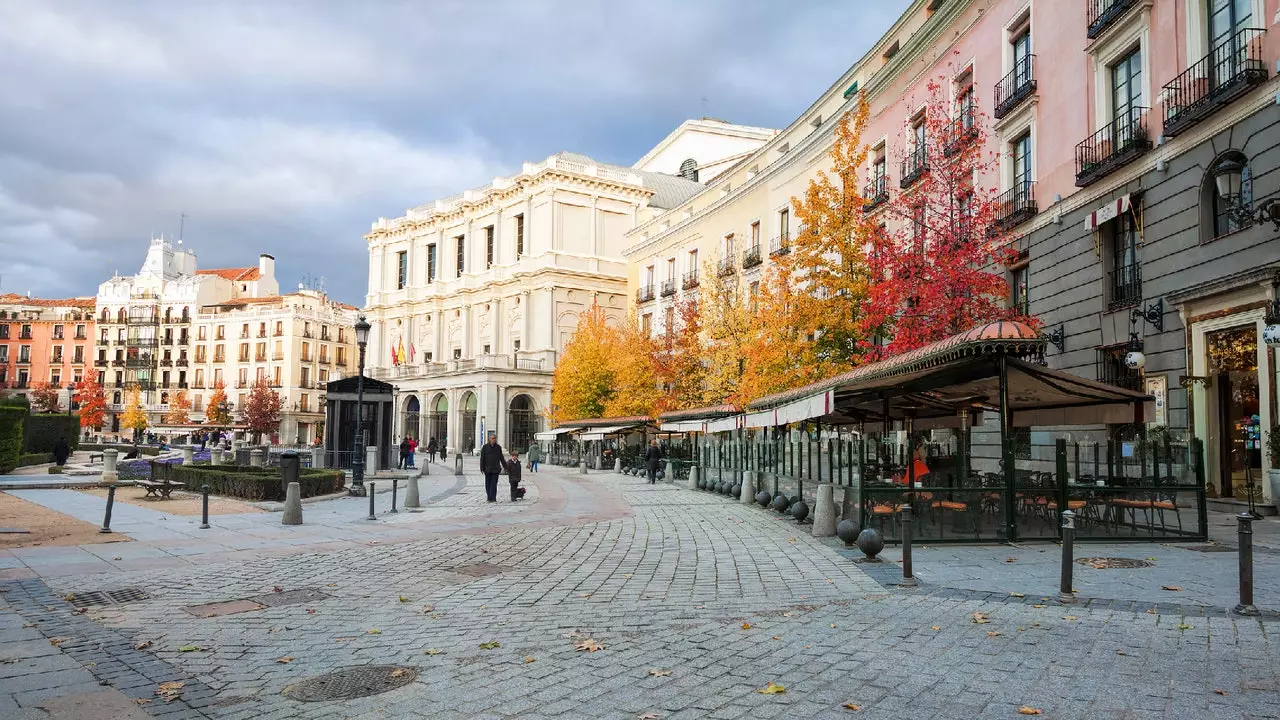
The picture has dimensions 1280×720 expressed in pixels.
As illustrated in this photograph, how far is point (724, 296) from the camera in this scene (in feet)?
125

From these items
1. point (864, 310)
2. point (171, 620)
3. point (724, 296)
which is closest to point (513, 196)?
point (724, 296)

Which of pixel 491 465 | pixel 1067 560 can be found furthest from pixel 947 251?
pixel 1067 560

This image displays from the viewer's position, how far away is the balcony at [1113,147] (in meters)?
17.9

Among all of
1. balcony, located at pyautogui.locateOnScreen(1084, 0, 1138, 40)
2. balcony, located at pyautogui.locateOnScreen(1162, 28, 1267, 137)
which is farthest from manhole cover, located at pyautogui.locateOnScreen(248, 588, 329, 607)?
balcony, located at pyautogui.locateOnScreen(1084, 0, 1138, 40)

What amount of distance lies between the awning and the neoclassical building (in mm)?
48224

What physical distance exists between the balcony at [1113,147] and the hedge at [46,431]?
45.1 metres

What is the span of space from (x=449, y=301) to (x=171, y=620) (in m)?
69.9

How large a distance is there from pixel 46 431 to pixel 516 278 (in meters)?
33.4

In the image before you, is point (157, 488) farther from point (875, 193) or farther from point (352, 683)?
point (875, 193)

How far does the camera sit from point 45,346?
94.9 m

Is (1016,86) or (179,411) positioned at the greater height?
(1016,86)

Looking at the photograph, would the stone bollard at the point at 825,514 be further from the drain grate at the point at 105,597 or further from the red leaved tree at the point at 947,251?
the drain grate at the point at 105,597

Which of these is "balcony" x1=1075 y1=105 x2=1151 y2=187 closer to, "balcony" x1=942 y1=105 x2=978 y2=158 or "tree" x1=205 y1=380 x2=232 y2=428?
"balcony" x1=942 y1=105 x2=978 y2=158

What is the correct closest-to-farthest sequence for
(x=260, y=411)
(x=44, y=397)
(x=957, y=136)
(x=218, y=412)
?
1. (x=957, y=136)
2. (x=260, y=411)
3. (x=44, y=397)
4. (x=218, y=412)
